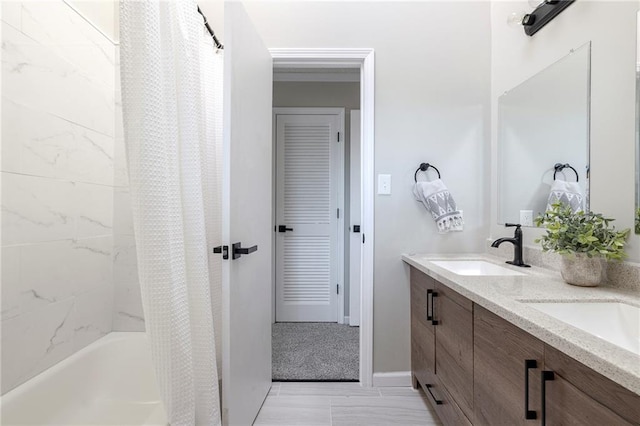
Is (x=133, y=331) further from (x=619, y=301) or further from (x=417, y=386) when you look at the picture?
(x=619, y=301)

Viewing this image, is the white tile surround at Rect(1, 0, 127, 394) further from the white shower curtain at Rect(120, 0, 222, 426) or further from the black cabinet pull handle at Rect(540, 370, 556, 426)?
the black cabinet pull handle at Rect(540, 370, 556, 426)

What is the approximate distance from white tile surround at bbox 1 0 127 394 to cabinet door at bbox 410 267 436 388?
1.64m

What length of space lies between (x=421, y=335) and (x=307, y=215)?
1622 millimetres

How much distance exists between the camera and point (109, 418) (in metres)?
1.43

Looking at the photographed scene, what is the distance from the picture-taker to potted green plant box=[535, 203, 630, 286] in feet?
3.45

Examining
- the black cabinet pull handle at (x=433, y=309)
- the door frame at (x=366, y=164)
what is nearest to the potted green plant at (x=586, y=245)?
the black cabinet pull handle at (x=433, y=309)

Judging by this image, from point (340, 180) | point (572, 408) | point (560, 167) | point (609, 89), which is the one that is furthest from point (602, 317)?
point (340, 180)

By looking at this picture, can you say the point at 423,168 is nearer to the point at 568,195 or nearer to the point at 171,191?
the point at 568,195

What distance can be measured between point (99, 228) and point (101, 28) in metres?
1.04

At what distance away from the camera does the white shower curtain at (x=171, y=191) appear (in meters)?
0.97

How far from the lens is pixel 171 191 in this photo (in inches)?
41.3

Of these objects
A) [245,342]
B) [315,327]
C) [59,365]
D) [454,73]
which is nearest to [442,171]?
[454,73]

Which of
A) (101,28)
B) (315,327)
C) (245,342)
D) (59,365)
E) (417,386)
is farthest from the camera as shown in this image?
(315,327)

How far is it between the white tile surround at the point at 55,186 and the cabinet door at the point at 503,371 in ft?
5.51
